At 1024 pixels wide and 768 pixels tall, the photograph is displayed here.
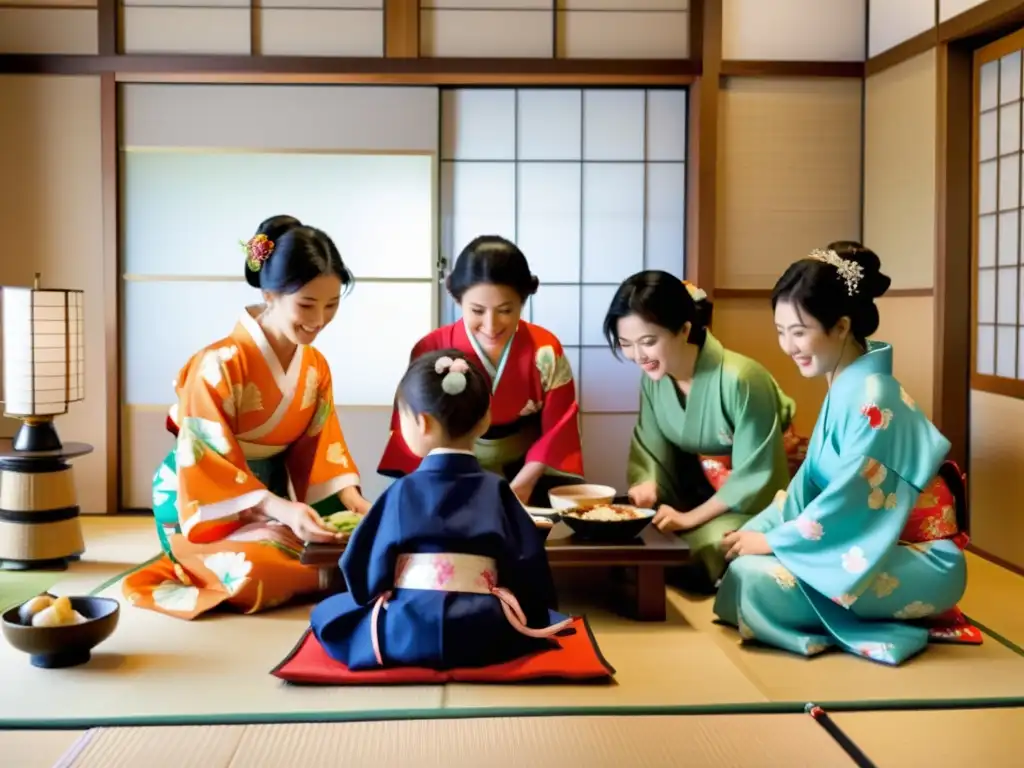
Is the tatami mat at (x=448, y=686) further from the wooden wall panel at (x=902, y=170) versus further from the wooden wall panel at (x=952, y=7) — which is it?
the wooden wall panel at (x=952, y=7)

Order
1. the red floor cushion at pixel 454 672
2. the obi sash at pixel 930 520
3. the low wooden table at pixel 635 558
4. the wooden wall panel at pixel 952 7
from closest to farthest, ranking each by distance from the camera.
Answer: the red floor cushion at pixel 454 672, the obi sash at pixel 930 520, the low wooden table at pixel 635 558, the wooden wall panel at pixel 952 7

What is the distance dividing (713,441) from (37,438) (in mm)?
2555

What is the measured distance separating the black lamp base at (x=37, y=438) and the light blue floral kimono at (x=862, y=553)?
2.68 meters

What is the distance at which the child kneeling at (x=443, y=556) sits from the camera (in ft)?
9.31

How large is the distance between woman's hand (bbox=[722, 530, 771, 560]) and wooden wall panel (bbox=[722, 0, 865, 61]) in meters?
2.66

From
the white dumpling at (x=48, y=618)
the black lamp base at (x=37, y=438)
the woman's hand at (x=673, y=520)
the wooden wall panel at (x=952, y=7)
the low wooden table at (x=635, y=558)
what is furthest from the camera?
the wooden wall panel at (x=952, y=7)

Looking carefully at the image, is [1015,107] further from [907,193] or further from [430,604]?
[430,604]

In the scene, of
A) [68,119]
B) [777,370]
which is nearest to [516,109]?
[777,370]

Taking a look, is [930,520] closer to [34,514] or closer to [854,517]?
[854,517]

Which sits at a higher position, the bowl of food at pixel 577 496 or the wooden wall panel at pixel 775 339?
the wooden wall panel at pixel 775 339

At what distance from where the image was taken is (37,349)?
4238 millimetres

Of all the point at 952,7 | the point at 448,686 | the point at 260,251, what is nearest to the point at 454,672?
the point at 448,686

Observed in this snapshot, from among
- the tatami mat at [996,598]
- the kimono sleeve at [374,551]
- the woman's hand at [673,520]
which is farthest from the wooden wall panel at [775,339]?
the kimono sleeve at [374,551]

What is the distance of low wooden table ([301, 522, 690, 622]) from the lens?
3375mm
